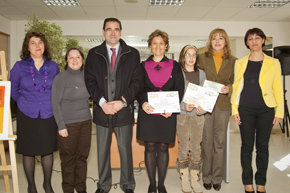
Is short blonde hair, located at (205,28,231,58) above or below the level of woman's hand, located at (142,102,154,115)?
above

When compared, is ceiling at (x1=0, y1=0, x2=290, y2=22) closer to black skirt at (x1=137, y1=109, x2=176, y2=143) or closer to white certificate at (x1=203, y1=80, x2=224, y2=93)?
white certificate at (x1=203, y1=80, x2=224, y2=93)

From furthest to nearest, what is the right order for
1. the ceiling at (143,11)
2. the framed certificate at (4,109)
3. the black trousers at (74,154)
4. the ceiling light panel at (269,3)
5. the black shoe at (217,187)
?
the ceiling light panel at (269,3), the ceiling at (143,11), the black shoe at (217,187), the black trousers at (74,154), the framed certificate at (4,109)

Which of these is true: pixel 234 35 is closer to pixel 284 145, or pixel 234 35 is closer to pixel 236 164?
pixel 284 145

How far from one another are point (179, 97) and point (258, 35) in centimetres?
104

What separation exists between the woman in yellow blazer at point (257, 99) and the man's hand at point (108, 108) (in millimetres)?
1269

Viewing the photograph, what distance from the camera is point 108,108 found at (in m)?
2.14

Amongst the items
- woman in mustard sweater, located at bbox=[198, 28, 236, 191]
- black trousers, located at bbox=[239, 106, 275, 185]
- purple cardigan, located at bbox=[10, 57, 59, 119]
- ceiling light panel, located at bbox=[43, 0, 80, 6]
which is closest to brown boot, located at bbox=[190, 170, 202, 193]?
woman in mustard sweater, located at bbox=[198, 28, 236, 191]

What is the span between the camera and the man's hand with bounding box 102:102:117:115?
2147 millimetres

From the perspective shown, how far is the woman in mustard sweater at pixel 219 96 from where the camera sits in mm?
2510

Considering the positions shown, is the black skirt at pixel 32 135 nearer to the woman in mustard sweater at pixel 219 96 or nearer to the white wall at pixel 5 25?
the woman in mustard sweater at pixel 219 96

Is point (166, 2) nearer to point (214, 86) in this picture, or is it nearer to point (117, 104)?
point (214, 86)

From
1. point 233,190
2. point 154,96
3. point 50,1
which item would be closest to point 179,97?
point 154,96

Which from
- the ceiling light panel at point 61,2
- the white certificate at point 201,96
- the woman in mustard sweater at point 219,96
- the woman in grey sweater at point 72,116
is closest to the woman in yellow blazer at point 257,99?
the woman in mustard sweater at point 219,96

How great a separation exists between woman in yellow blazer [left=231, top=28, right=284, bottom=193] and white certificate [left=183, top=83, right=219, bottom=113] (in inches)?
10.8
